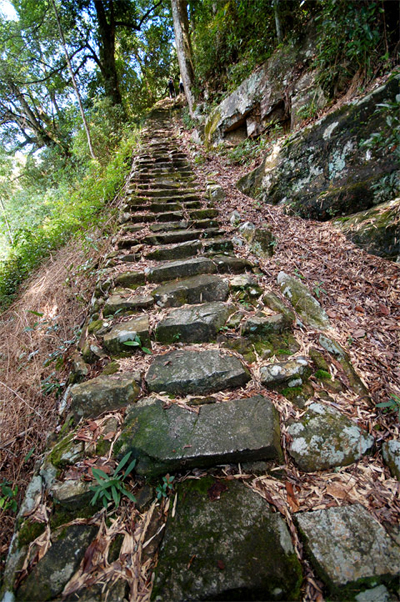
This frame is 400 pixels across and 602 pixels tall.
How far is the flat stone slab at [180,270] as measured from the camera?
8.90 ft

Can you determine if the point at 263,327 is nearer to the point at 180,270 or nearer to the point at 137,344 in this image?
the point at 137,344

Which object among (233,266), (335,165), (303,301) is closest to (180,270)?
(233,266)

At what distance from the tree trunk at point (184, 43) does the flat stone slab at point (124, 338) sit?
9.35 m

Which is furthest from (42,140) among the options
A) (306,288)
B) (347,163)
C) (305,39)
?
(306,288)

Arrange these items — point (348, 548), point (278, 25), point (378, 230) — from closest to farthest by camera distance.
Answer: point (348, 548)
point (378, 230)
point (278, 25)

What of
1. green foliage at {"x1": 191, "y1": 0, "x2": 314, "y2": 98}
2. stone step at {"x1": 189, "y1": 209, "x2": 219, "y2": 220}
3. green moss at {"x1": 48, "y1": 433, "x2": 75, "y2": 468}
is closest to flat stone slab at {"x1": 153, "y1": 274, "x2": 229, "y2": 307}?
green moss at {"x1": 48, "y1": 433, "x2": 75, "y2": 468}

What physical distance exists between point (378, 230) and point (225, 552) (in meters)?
3.04

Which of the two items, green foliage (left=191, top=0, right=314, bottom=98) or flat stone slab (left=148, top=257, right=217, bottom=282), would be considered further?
green foliage (left=191, top=0, right=314, bottom=98)

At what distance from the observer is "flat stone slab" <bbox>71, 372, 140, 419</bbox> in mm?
1545

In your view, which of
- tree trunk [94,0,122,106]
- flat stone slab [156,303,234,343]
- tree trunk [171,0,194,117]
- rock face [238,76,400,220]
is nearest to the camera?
flat stone slab [156,303,234,343]

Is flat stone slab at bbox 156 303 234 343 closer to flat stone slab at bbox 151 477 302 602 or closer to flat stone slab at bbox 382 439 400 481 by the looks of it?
flat stone slab at bbox 151 477 302 602

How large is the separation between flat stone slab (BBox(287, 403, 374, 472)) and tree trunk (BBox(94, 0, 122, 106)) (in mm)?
13106

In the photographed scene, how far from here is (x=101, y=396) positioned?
5.13 ft

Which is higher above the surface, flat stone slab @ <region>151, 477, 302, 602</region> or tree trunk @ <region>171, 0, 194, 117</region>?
tree trunk @ <region>171, 0, 194, 117</region>
